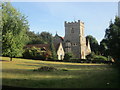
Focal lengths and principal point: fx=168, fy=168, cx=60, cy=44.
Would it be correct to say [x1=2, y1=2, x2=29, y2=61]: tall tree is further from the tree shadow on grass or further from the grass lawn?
the tree shadow on grass

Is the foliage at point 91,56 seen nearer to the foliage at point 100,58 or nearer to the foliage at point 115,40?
the foliage at point 100,58

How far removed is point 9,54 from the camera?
1484 cm

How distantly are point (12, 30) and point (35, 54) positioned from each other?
120 inches

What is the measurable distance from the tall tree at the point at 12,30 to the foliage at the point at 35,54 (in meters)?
0.56

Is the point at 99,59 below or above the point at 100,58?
below

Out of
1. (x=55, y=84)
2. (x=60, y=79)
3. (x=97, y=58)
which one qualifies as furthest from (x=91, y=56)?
(x=55, y=84)

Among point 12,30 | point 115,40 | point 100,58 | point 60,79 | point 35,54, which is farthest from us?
point 100,58

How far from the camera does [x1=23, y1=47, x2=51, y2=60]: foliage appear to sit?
15195 mm

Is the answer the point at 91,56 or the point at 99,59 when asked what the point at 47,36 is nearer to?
the point at 91,56

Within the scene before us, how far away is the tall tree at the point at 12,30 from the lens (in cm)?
1447

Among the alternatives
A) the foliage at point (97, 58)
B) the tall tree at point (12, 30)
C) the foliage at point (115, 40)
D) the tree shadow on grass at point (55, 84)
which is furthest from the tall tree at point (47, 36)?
the tree shadow on grass at point (55, 84)

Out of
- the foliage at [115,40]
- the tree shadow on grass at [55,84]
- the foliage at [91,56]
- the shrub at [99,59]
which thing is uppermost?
the foliage at [115,40]

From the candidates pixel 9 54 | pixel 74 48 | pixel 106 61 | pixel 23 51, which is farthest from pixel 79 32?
pixel 106 61

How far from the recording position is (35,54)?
51.8ft
